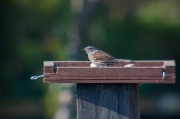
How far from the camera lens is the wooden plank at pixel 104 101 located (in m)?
2.91

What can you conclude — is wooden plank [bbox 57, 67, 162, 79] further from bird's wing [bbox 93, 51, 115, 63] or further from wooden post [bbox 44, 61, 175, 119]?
bird's wing [bbox 93, 51, 115, 63]

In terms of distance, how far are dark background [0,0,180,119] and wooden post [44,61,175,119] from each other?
674 centimetres

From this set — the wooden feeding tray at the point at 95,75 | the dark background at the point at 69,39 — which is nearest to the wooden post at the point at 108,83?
the wooden feeding tray at the point at 95,75

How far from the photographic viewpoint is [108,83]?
2914 millimetres

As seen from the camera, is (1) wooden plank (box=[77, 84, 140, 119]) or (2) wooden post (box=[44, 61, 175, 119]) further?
(1) wooden plank (box=[77, 84, 140, 119])

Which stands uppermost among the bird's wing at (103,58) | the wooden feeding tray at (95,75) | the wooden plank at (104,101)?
the bird's wing at (103,58)

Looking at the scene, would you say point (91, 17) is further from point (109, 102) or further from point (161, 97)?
point (109, 102)

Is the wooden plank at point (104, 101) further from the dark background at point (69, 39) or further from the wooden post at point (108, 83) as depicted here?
the dark background at point (69, 39)

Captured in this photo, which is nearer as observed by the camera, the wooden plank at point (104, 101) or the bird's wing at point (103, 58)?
the wooden plank at point (104, 101)

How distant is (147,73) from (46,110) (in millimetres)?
8439

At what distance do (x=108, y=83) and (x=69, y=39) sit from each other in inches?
295

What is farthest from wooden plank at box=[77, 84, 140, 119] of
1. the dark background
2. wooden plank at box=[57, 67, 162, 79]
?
the dark background

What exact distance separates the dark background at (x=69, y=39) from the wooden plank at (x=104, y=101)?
22.1 ft

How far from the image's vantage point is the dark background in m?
10.1
